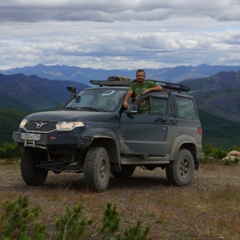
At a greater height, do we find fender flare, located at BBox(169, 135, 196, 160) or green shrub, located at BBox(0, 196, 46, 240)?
green shrub, located at BBox(0, 196, 46, 240)

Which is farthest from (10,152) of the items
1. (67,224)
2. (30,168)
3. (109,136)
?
(67,224)

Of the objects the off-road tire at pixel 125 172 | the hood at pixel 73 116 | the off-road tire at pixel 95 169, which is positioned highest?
the hood at pixel 73 116

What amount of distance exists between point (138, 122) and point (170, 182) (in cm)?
214

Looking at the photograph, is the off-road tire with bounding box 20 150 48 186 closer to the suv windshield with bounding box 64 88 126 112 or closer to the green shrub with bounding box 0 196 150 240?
the suv windshield with bounding box 64 88 126 112

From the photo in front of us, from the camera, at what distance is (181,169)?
13742mm

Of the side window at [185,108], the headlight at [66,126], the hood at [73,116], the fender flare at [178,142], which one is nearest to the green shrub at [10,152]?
the side window at [185,108]

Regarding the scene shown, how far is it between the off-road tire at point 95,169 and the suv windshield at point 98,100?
45.2 inches

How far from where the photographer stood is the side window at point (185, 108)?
13.8m

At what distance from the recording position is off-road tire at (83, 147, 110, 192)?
11156 mm

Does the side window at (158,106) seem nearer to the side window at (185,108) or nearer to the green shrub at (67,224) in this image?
the side window at (185,108)

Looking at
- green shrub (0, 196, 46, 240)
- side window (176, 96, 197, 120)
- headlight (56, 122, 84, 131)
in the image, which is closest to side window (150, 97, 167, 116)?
side window (176, 96, 197, 120)

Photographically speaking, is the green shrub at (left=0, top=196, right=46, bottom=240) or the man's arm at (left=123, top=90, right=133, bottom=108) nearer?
the green shrub at (left=0, top=196, right=46, bottom=240)

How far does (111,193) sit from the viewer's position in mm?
11602

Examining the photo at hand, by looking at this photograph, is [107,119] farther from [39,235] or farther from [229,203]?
[39,235]
